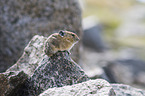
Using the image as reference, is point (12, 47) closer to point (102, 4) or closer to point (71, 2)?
point (71, 2)

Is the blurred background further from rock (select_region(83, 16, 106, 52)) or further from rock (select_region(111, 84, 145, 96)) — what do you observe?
rock (select_region(111, 84, 145, 96))

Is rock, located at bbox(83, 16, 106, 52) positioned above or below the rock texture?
above

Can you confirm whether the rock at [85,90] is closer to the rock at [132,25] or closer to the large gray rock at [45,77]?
the large gray rock at [45,77]

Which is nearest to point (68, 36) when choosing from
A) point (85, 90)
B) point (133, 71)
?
point (85, 90)

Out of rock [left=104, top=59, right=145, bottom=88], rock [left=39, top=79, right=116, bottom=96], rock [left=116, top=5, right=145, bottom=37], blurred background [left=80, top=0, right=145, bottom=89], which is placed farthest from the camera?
rock [left=116, top=5, right=145, bottom=37]

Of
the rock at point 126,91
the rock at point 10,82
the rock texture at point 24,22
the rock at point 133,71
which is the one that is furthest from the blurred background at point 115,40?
the rock at point 10,82

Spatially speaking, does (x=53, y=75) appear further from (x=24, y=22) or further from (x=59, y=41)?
(x=24, y=22)

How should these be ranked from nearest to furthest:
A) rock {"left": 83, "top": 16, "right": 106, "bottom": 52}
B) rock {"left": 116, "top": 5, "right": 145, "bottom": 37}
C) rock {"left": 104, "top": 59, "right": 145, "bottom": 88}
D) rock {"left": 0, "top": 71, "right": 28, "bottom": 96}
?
rock {"left": 0, "top": 71, "right": 28, "bottom": 96} → rock {"left": 104, "top": 59, "right": 145, "bottom": 88} → rock {"left": 83, "top": 16, "right": 106, "bottom": 52} → rock {"left": 116, "top": 5, "right": 145, "bottom": 37}

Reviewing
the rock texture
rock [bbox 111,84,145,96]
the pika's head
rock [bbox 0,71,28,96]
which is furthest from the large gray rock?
the rock texture
